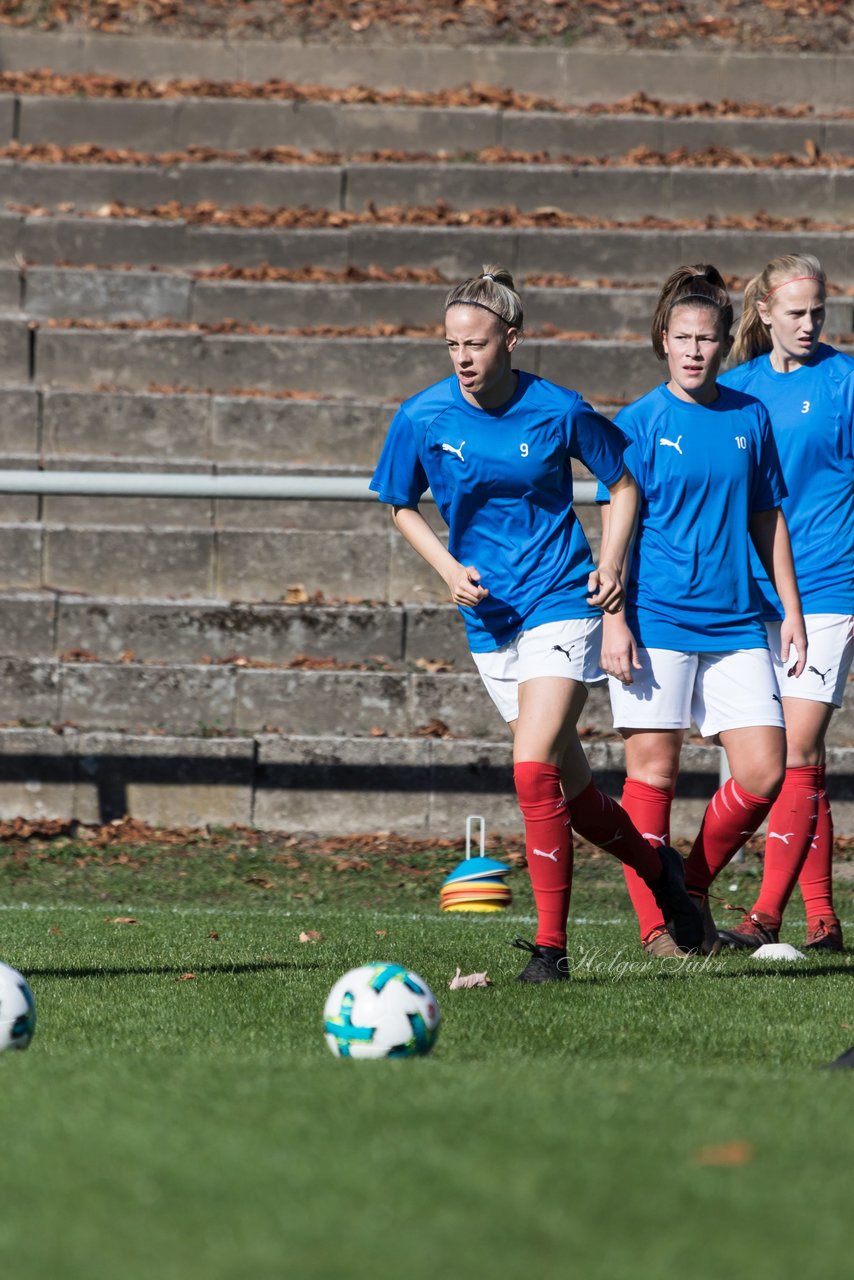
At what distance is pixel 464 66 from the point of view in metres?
15.2

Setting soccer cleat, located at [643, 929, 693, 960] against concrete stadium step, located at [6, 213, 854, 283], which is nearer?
soccer cleat, located at [643, 929, 693, 960]

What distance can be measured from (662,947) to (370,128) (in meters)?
9.61

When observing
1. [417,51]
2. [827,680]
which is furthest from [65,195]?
[827,680]

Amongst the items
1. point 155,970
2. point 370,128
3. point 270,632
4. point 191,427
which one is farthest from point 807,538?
point 370,128

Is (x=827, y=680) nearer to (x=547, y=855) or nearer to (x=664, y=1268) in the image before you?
(x=547, y=855)

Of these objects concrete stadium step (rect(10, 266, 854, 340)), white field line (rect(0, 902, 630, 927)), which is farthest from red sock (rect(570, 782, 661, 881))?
concrete stadium step (rect(10, 266, 854, 340))

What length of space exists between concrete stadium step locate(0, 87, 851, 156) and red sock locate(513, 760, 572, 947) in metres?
9.52

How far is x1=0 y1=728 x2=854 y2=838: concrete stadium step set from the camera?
9789 millimetres

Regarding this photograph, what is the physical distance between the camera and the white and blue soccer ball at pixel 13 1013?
4383 millimetres

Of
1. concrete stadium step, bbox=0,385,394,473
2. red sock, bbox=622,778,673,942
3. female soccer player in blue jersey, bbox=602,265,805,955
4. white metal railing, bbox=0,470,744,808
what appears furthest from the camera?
concrete stadium step, bbox=0,385,394,473

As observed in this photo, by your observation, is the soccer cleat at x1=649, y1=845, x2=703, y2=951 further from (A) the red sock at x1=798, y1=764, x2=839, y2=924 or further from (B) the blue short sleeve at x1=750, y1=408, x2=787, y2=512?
(B) the blue short sleeve at x1=750, y1=408, x2=787, y2=512

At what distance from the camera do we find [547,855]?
604cm

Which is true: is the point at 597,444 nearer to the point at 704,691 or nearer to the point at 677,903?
the point at 704,691

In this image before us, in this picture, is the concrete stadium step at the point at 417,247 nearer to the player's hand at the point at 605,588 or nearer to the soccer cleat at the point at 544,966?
the player's hand at the point at 605,588
